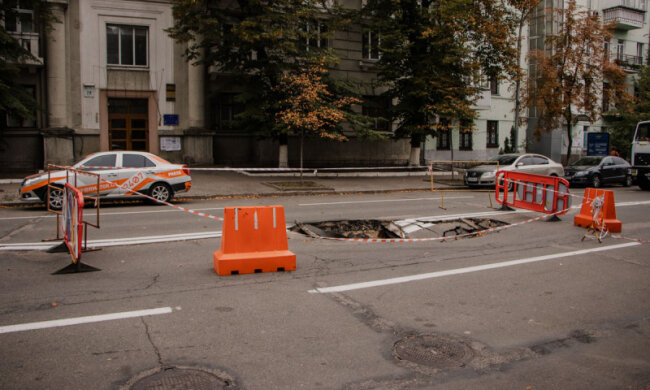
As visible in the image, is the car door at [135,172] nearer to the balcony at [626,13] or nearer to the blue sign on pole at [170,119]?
the blue sign on pole at [170,119]

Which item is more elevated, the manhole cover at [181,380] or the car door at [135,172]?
the car door at [135,172]

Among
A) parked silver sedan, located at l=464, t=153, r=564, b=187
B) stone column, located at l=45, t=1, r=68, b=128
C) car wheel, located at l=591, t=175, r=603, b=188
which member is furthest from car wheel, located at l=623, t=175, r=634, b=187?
stone column, located at l=45, t=1, r=68, b=128

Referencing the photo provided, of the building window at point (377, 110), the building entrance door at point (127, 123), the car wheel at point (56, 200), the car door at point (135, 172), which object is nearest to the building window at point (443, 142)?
the building window at point (377, 110)

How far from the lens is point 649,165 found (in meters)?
22.2

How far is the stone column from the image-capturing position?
23859 millimetres

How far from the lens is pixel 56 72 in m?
23.9

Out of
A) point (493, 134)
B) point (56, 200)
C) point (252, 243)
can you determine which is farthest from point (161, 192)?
point (493, 134)

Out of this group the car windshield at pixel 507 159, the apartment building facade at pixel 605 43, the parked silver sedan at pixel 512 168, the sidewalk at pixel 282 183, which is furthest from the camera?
the apartment building facade at pixel 605 43

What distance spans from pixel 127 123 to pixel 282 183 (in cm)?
1010

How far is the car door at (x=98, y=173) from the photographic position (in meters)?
14.2

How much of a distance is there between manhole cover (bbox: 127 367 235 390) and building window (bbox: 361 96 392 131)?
23.5 m

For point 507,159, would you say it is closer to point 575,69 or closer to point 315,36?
point 575,69

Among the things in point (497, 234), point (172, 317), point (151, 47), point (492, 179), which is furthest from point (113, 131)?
point (172, 317)

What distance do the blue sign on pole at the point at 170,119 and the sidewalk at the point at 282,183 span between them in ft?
11.5
